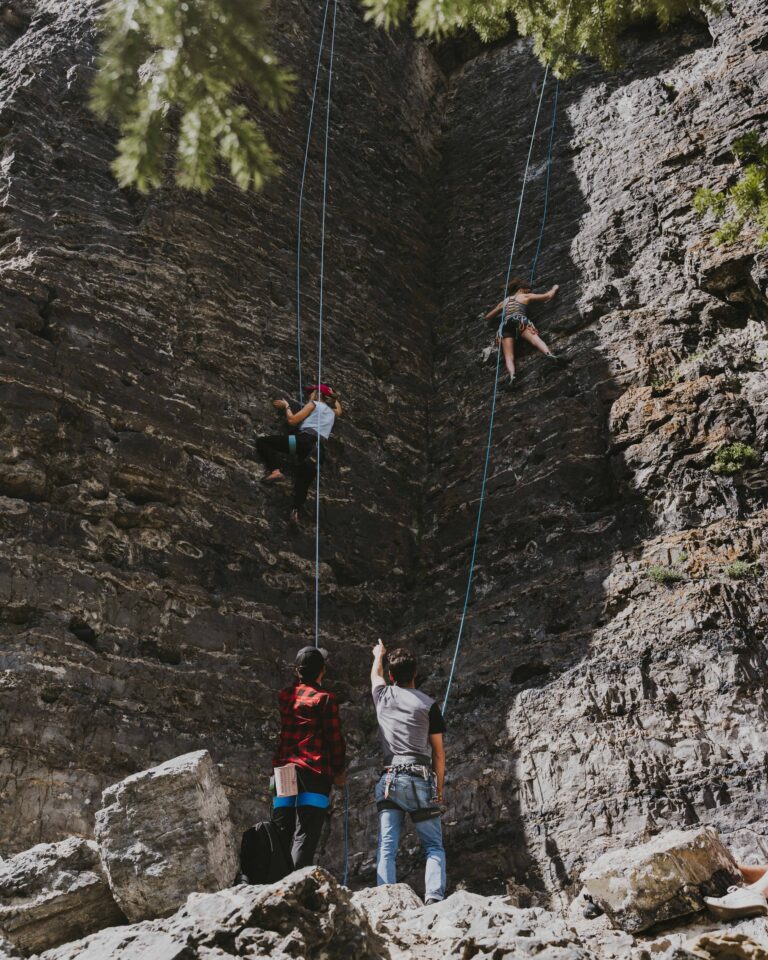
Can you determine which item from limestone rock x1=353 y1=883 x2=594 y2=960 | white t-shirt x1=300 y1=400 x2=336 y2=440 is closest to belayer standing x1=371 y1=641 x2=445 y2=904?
limestone rock x1=353 y1=883 x2=594 y2=960

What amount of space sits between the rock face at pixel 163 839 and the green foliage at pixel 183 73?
2480 mm

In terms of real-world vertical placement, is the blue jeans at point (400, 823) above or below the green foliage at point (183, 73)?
below

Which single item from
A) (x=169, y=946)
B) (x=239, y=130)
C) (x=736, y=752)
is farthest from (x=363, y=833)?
(x=239, y=130)

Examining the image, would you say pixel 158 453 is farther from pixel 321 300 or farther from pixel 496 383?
pixel 496 383

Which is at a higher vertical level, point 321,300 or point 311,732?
point 321,300

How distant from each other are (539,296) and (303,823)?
20.4ft

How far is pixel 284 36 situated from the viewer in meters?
11.5

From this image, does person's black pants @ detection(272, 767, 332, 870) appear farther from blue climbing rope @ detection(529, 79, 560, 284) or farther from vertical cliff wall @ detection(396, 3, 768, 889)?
blue climbing rope @ detection(529, 79, 560, 284)

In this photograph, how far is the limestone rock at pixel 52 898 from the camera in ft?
12.3

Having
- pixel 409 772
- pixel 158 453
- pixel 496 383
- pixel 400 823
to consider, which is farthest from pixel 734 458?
pixel 158 453

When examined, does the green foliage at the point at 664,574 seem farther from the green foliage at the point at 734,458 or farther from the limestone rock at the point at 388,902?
the limestone rock at the point at 388,902

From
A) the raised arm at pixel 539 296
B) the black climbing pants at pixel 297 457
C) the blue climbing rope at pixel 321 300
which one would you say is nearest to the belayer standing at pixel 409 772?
the blue climbing rope at pixel 321 300

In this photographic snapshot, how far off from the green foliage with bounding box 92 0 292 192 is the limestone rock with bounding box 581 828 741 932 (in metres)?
3.07

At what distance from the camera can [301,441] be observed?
8.07 meters
